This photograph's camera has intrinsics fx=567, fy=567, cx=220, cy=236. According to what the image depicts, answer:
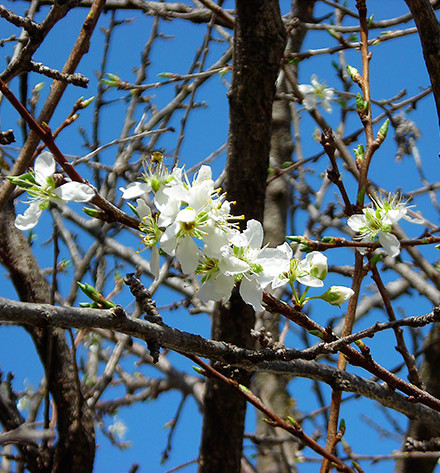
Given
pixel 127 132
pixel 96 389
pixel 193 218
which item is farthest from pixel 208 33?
pixel 193 218

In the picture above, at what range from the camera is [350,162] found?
2.03 metres

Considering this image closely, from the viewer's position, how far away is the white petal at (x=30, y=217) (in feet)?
3.49

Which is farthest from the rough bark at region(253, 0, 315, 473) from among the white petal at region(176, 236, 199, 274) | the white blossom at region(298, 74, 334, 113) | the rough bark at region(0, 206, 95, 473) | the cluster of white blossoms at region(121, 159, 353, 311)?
the white petal at region(176, 236, 199, 274)

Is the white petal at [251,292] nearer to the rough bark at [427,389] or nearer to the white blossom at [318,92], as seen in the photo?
the rough bark at [427,389]

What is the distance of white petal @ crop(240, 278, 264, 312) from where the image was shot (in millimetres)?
1028

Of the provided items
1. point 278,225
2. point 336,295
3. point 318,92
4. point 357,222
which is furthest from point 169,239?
point 318,92

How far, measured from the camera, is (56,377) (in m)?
1.73

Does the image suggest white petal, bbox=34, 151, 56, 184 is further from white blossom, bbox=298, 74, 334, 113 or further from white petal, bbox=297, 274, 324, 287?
white blossom, bbox=298, 74, 334, 113

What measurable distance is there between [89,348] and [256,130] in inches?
71.4

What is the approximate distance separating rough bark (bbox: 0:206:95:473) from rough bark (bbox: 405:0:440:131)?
1.23 metres

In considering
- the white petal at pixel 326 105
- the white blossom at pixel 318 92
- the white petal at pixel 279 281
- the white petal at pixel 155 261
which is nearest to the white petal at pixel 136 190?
the white petal at pixel 155 261

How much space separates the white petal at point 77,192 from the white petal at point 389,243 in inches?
27.1

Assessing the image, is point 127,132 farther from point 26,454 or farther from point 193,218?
point 193,218

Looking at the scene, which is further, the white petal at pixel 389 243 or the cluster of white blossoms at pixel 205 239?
the white petal at pixel 389 243
